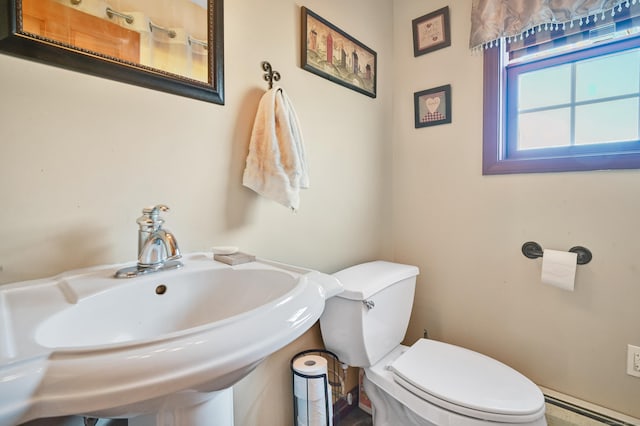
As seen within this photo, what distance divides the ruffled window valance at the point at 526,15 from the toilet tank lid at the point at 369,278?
3.64 feet

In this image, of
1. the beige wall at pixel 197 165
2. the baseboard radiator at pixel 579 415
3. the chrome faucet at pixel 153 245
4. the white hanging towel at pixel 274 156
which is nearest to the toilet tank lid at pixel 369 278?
the beige wall at pixel 197 165

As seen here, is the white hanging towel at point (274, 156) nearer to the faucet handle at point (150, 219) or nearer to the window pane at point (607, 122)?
the faucet handle at point (150, 219)

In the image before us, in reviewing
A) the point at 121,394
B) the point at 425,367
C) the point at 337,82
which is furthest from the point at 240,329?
the point at 337,82

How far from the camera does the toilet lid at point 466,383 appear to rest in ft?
2.83

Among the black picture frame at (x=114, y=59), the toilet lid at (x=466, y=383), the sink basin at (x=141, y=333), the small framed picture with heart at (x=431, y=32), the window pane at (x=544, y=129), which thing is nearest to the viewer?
the sink basin at (x=141, y=333)

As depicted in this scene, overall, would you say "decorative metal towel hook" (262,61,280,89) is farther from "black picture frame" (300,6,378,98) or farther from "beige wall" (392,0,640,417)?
"beige wall" (392,0,640,417)

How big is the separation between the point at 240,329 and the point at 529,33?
5.32 ft

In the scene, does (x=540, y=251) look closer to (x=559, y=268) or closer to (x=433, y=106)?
(x=559, y=268)

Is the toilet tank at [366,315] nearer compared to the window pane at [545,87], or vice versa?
the toilet tank at [366,315]

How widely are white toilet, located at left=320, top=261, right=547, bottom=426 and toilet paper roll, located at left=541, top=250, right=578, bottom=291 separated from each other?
40 centimetres

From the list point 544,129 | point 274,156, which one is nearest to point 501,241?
point 544,129

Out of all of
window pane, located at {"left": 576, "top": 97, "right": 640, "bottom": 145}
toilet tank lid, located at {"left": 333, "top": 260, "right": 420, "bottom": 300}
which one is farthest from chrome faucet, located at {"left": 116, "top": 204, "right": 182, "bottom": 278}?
window pane, located at {"left": 576, "top": 97, "right": 640, "bottom": 145}

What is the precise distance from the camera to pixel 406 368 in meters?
1.04

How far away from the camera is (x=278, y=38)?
3.51 ft
